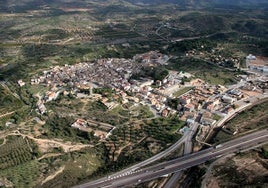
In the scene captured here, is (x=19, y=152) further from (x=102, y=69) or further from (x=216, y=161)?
(x=102, y=69)

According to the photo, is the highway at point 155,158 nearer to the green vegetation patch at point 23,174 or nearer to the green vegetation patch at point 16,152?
the green vegetation patch at point 23,174

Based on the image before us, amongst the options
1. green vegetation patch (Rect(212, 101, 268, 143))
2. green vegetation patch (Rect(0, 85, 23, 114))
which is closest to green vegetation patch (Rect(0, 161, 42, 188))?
green vegetation patch (Rect(0, 85, 23, 114))

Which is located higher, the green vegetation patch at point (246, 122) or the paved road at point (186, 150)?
the green vegetation patch at point (246, 122)

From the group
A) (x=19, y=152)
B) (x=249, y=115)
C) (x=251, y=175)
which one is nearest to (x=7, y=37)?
(x=19, y=152)

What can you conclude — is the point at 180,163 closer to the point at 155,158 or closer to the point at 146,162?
the point at 155,158

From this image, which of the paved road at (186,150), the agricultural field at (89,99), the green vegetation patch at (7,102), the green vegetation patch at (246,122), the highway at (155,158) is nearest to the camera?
the paved road at (186,150)

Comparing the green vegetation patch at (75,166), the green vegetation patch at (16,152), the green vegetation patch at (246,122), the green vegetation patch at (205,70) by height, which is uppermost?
the green vegetation patch at (246,122)

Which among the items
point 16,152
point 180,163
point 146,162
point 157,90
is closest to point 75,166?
point 16,152

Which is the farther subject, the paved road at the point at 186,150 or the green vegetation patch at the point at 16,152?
the green vegetation patch at the point at 16,152

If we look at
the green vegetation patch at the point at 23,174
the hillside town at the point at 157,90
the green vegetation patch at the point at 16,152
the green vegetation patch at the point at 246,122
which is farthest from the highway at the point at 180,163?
the green vegetation patch at the point at 16,152
